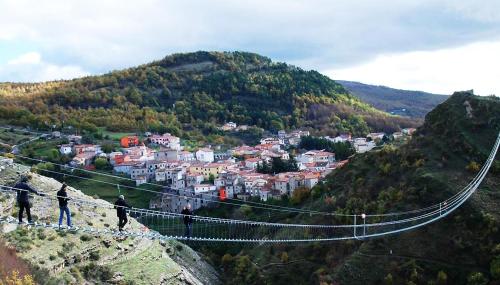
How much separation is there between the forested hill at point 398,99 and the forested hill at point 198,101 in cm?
3257

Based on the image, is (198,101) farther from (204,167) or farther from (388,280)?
(388,280)

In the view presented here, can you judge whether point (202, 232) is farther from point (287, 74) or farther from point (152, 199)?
point (287, 74)

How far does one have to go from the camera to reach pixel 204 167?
136 ft

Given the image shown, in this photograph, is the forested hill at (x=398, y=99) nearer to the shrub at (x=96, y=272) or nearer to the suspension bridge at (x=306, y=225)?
the suspension bridge at (x=306, y=225)

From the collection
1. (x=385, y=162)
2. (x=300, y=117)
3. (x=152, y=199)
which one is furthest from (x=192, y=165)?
(x=300, y=117)

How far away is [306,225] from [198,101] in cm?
5510

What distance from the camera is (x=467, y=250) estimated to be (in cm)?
1752

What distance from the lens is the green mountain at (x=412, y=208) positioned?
1745 centimetres

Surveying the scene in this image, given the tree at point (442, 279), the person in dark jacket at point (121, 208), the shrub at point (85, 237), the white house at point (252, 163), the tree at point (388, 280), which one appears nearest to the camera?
the person in dark jacket at point (121, 208)

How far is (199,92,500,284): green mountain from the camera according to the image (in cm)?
1745

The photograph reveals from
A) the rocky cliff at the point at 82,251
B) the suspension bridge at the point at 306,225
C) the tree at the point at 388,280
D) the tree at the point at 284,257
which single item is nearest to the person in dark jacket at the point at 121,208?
the suspension bridge at the point at 306,225

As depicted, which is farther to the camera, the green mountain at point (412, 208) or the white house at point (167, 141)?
the white house at point (167, 141)

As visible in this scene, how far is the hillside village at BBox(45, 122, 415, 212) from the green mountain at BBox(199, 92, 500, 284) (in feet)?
23.8

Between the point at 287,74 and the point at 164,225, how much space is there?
176 feet
